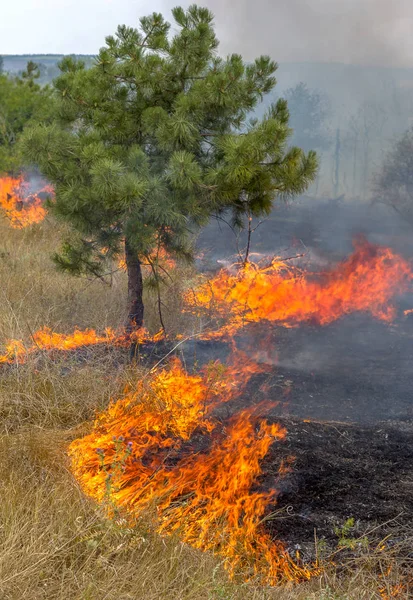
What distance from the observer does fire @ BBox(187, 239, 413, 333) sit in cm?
882

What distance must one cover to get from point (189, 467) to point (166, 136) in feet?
11.4

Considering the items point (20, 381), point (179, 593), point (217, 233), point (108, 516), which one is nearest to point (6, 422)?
point (20, 381)

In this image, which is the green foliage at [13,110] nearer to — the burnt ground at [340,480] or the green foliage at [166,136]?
the green foliage at [166,136]

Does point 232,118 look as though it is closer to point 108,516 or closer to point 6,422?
point 6,422

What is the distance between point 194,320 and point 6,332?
2735 millimetres

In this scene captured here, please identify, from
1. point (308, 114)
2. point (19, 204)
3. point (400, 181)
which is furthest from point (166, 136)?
point (308, 114)

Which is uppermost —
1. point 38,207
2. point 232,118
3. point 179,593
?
point 232,118

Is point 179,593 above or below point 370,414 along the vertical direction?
above

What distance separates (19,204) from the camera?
15.4 m

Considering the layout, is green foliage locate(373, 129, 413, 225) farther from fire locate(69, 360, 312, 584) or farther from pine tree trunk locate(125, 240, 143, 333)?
fire locate(69, 360, 312, 584)

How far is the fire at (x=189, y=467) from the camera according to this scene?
3.56m

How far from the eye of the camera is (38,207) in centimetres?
1551

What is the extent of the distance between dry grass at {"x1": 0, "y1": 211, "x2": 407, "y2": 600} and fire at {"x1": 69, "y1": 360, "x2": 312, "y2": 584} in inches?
6.8

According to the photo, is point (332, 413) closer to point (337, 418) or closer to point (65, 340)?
point (337, 418)
